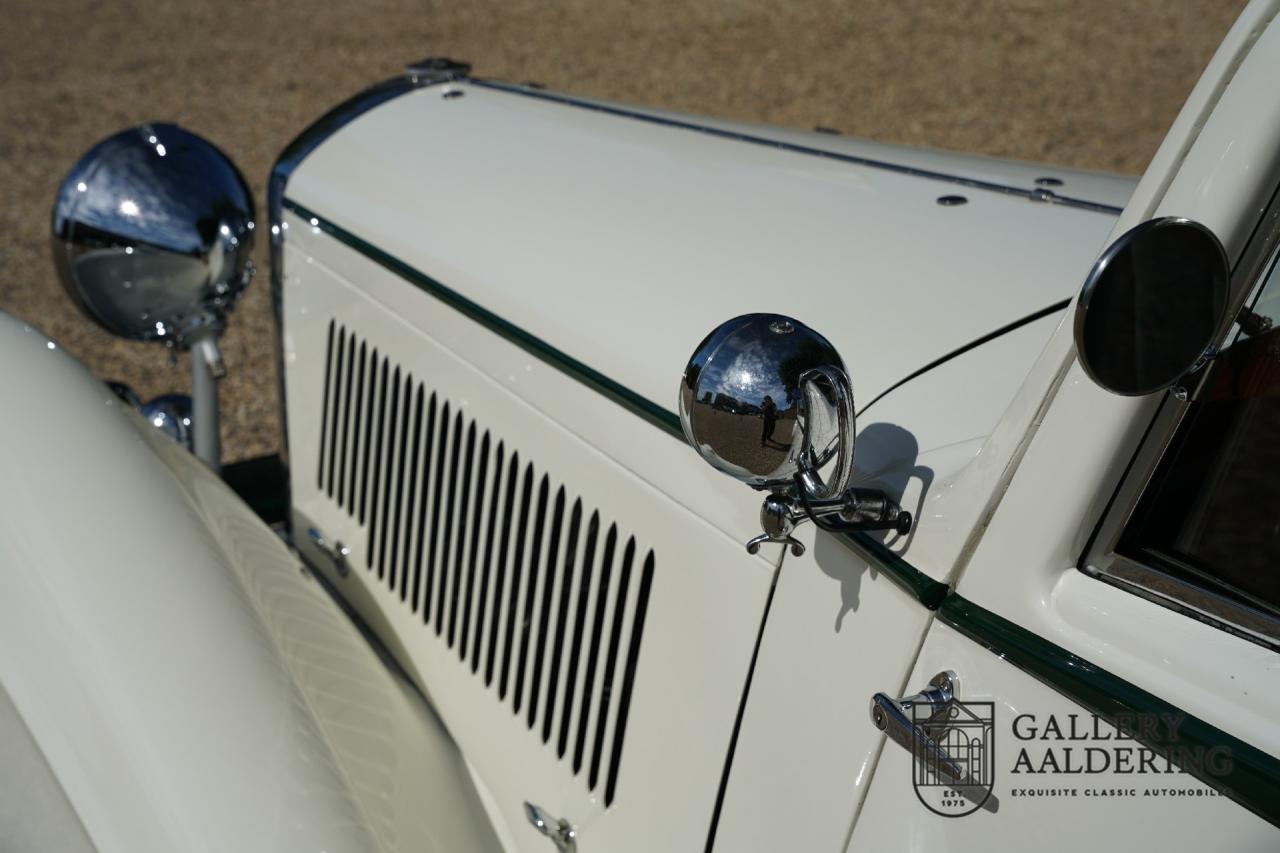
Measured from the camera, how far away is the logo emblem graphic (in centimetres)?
97

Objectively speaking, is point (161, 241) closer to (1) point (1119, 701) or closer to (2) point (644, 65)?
(1) point (1119, 701)

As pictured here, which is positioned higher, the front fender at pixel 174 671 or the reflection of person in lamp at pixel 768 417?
the reflection of person in lamp at pixel 768 417

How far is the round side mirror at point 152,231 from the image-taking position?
244 centimetres

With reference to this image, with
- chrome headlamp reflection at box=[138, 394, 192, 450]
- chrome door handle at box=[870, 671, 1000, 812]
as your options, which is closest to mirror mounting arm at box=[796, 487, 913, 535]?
chrome door handle at box=[870, 671, 1000, 812]

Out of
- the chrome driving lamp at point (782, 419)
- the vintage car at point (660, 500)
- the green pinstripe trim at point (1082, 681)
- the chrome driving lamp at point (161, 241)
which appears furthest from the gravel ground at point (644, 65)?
the green pinstripe trim at point (1082, 681)

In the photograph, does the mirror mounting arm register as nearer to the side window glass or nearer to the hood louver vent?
the side window glass

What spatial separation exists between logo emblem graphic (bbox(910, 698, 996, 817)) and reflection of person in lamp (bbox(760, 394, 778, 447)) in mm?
255

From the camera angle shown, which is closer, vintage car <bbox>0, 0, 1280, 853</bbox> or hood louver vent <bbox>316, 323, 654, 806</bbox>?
vintage car <bbox>0, 0, 1280, 853</bbox>

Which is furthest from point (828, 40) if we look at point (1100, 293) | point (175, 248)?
point (1100, 293)

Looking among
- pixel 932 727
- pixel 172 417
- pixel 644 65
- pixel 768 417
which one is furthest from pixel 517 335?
pixel 644 65

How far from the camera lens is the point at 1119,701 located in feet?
2.85

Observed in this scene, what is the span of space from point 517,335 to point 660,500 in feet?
1.33

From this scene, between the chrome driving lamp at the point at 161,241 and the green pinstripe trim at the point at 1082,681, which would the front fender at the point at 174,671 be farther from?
the green pinstripe trim at the point at 1082,681

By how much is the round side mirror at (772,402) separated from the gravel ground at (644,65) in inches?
234
